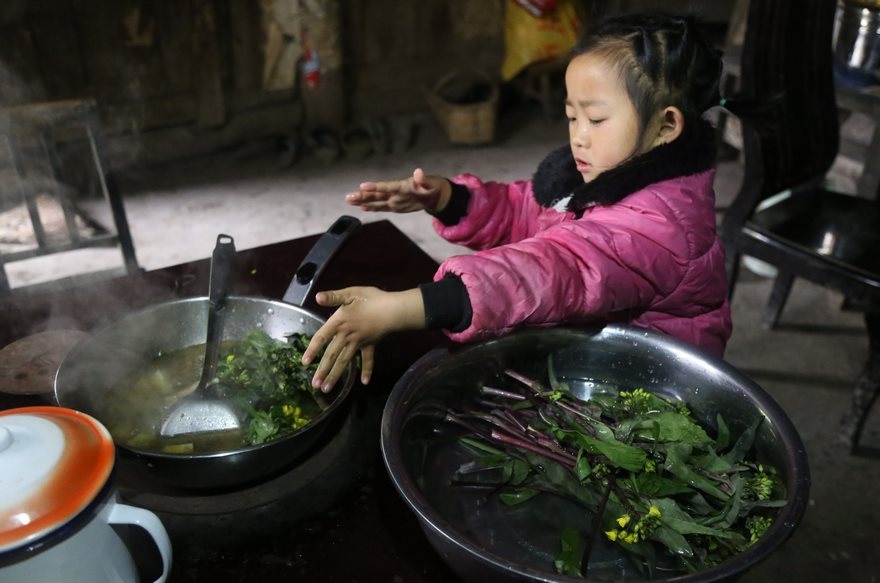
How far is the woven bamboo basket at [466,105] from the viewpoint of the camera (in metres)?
4.97

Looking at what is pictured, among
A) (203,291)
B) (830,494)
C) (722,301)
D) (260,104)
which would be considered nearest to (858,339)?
(830,494)

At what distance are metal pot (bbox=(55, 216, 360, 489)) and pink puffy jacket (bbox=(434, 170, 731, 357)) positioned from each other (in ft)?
0.79

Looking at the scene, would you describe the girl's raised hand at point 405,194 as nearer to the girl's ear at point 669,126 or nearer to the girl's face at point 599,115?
the girl's face at point 599,115

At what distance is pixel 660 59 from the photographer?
4.19 feet

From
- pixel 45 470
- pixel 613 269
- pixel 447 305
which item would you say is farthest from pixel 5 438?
pixel 613 269

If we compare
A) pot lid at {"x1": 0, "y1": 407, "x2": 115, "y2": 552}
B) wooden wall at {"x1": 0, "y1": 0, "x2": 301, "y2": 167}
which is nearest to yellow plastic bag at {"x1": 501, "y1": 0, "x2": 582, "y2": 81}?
wooden wall at {"x1": 0, "y1": 0, "x2": 301, "y2": 167}

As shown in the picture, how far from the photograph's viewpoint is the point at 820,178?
2.86 metres

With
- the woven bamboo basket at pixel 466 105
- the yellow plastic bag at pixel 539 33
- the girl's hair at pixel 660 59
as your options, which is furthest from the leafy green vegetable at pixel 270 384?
the yellow plastic bag at pixel 539 33

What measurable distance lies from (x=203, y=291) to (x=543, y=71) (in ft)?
14.0

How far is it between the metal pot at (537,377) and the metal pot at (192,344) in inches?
5.0

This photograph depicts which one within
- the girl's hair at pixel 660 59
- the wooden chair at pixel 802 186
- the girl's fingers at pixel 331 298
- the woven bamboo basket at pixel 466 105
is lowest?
the woven bamboo basket at pixel 466 105

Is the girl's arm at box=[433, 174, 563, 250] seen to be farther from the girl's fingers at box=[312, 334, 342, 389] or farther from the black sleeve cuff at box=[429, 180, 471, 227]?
the girl's fingers at box=[312, 334, 342, 389]

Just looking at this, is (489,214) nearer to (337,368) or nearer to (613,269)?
(613,269)

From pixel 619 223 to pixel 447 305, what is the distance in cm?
42
